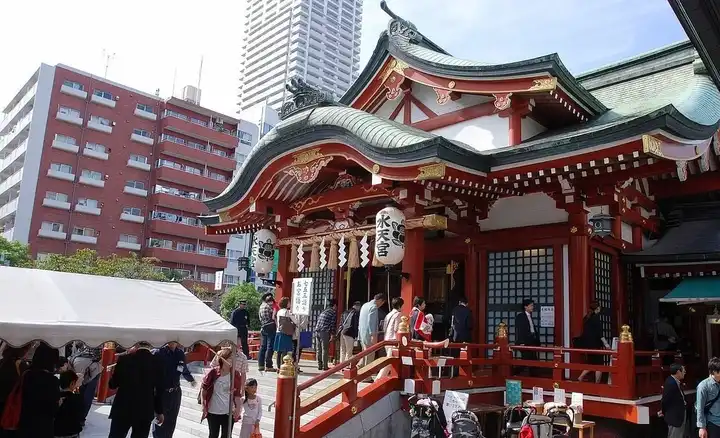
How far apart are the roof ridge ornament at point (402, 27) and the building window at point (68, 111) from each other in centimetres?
4397

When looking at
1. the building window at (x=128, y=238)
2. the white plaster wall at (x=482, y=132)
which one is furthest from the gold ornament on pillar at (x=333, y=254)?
the building window at (x=128, y=238)

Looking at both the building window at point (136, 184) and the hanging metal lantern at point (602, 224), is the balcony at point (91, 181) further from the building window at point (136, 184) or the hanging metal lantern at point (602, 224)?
the hanging metal lantern at point (602, 224)

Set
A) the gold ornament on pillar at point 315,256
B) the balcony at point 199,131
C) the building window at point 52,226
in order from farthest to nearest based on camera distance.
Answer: the balcony at point 199,131, the building window at point 52,226, the gold ornament on pillar at point 315,256

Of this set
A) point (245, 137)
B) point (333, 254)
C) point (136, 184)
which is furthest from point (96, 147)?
point (333, 254)

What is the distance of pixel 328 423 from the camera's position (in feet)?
A: 26.6

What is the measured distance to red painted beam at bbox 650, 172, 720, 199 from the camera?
39.5 feet

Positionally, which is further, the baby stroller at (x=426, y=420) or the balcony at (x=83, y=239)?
the balcony at (x=83, y=239)

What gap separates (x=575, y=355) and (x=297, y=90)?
809 centimetres

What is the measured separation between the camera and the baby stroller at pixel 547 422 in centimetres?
733

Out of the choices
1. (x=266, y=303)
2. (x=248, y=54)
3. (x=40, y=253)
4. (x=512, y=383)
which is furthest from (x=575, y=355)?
(x=248, y=54)

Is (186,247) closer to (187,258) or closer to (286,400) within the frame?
(187,258)

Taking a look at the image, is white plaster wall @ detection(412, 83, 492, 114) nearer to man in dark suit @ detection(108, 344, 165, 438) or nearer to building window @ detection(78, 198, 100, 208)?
man in dark suit @ detection(108, 344, 165, 438)

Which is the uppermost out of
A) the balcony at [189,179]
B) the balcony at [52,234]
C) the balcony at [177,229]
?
the balcony at [189,179]

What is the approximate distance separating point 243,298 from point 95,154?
20.4 m
